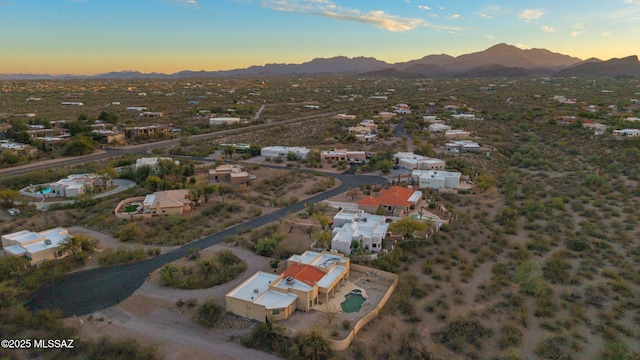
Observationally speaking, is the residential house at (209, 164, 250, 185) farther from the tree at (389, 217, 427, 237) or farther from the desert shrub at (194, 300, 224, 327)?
the desert shrub at (194, 300, 224, 327)

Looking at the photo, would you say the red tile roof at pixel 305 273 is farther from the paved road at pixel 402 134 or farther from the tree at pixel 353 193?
the paved road at pixel 402 134

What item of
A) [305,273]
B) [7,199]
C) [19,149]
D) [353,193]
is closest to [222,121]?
[19,149]

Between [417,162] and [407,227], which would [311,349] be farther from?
[417,162]

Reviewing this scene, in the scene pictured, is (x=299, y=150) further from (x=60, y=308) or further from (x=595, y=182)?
(x=60, y=308)

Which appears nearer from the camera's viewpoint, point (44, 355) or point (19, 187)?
point (44, 355)

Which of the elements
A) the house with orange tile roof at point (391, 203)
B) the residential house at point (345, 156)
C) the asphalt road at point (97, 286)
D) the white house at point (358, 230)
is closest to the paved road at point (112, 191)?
the asphalt road at point (97, 286)

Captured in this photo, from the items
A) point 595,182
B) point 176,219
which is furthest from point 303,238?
point 595,182
